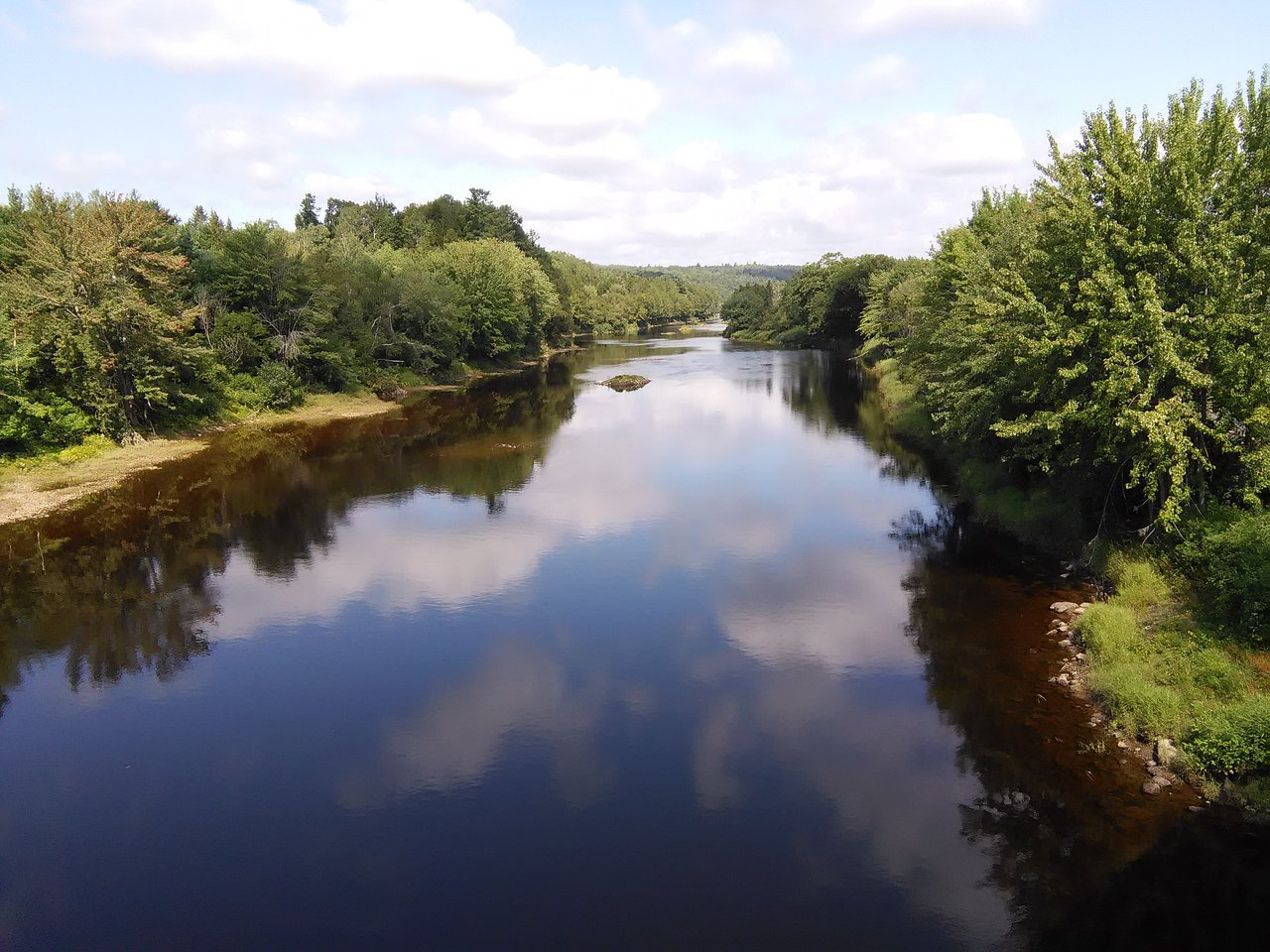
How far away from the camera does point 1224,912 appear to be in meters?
11.2

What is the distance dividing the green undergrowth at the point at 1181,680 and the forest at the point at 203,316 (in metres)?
40.0

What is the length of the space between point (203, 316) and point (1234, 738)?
50.8 m

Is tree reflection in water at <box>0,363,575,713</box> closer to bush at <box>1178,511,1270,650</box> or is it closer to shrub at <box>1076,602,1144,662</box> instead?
shrub at <box>1076,602,1144,662</box>

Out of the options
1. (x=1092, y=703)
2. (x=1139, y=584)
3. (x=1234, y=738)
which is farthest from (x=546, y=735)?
(x=1139, y=584)

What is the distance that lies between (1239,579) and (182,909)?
20.3 metres

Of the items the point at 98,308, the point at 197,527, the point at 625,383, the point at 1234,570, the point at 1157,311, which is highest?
the point at 98,308

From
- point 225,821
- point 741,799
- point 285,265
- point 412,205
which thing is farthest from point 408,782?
point 412,205

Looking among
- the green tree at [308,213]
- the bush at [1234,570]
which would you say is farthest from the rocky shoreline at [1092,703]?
the green tree at [308,213]

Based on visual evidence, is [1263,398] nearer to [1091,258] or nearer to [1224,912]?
[1091,258]

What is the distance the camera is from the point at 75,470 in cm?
3462

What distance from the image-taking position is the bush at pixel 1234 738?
13.3 meters

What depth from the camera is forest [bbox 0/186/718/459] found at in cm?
3572

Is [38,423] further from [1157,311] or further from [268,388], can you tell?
[1157,311]

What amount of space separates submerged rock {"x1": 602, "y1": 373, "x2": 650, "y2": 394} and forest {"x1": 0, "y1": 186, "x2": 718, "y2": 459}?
14.0 meters
